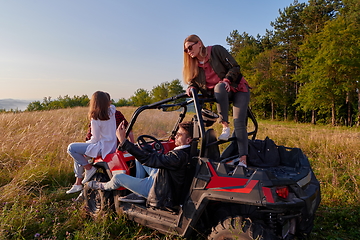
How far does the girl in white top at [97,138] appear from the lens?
396 cm

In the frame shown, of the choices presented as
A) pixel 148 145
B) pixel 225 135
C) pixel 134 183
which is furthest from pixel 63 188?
pixel 225 135

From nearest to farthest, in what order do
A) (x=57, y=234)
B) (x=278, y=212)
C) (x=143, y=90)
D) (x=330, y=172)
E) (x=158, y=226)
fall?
(x=278, y=212) < (x=158, y=226) < (x=57, y=234) < (x=330, y=172) < (x=143, y=90)

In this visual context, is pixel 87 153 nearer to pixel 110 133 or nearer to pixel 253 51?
pixel 110 133

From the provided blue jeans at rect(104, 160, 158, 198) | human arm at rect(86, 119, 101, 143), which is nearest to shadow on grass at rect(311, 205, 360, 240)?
blue jeans at rect(104, 160, 158, 198)

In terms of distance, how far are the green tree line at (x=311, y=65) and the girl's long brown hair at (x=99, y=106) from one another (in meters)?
23.0

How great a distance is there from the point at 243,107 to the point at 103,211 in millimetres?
2247

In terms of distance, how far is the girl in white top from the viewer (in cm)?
396

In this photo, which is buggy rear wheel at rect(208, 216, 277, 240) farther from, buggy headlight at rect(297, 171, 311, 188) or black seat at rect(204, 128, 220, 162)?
black seat at rect(204, 128, 220, 162)

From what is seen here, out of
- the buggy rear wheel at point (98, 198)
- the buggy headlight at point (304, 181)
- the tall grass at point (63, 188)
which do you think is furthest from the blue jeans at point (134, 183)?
the buggy headlight at point (304, 181)

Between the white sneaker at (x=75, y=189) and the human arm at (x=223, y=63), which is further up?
the human arm at (x=223, y=63)

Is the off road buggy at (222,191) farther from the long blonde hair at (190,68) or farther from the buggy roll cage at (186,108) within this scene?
the long blonde hair at (190,68)

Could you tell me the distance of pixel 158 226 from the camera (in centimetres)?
321

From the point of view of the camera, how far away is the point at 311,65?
25516 millimetres

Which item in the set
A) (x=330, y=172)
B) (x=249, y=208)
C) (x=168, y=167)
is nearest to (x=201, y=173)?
(x=168, y=167)
